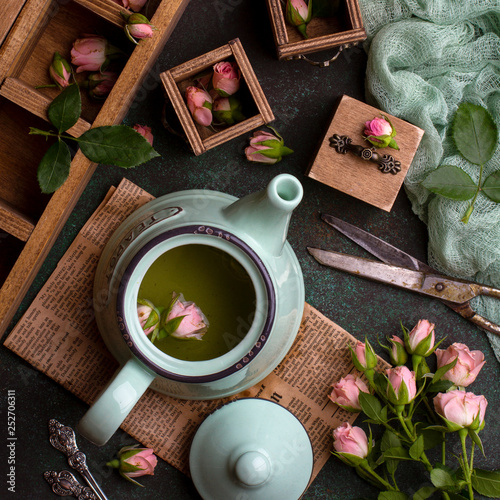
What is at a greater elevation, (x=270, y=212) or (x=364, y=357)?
(x=270, y=212)

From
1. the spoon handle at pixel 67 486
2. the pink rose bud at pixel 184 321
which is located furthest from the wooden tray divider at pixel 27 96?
the spoon handle at pixel 67 486

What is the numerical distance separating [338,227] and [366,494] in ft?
1.17

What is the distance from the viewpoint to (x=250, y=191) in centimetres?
67

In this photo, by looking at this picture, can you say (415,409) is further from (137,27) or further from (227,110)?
(137,27)

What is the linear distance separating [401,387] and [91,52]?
532 mm

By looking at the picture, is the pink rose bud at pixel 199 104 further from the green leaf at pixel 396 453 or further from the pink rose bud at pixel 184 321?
the green leaf at pixel 396 453

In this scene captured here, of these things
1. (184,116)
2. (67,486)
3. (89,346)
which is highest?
(184,116)

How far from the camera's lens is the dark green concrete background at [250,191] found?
66 cm

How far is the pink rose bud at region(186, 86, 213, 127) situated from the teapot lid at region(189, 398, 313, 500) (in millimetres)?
349

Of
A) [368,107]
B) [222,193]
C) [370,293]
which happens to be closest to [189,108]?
[222,193]

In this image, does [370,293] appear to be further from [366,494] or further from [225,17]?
[225,17]

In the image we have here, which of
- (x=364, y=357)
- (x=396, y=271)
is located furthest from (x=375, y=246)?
(x=364, y=357)

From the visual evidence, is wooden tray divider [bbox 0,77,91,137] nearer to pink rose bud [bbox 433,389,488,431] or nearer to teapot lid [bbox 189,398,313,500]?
teapot lid [bbox 189,398,313,500]

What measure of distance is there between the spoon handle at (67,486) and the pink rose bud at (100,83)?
1.58 feet
